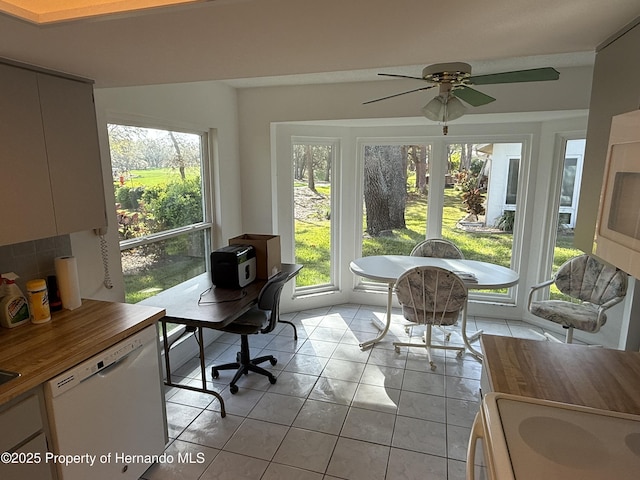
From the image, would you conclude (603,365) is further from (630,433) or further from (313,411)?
(313,411)

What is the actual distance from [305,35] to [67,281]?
1.77 meters

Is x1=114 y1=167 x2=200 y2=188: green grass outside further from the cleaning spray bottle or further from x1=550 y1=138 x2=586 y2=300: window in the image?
x1=550 y1=138 x2=586 y2=300: window

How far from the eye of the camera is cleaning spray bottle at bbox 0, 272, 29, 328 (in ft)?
5.86

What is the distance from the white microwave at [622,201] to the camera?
0.91 metres

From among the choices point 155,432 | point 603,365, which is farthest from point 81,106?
point 603,365

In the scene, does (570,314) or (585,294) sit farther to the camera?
(585,294)

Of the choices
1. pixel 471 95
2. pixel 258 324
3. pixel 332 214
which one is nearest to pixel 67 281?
pixel 258 324

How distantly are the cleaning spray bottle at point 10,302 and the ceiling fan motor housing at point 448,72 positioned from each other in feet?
7.91

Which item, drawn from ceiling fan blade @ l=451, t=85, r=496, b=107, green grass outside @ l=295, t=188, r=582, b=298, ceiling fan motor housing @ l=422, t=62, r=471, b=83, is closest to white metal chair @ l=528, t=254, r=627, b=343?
green grass outside @ l=295, t=188, r=582, b=298

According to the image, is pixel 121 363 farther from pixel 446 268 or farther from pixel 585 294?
pixel 585 294

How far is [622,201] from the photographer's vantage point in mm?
1015

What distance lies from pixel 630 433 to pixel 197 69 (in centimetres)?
221

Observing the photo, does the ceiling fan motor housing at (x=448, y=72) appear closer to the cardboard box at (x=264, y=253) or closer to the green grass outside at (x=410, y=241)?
the cardboard box at (x=264, y=253)

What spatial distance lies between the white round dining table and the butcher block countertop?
75.4 inches
